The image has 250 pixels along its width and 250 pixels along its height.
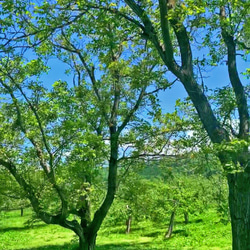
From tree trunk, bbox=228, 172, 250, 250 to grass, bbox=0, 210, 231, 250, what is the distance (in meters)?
11.5

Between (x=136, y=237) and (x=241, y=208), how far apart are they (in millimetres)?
19733

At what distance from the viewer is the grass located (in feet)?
65.3

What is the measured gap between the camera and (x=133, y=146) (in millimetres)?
11484

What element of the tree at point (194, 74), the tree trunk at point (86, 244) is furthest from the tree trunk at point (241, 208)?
the tree trunk at point (86, 244)

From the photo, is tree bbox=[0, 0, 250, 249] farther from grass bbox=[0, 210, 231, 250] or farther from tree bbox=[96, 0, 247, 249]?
grass bbox=[0, 210, 231, 250]

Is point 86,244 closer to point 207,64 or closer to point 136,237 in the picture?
point 207,64

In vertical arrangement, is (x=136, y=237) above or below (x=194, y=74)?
below

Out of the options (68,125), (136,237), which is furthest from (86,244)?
(136,237)

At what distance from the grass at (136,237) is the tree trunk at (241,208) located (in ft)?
37.7

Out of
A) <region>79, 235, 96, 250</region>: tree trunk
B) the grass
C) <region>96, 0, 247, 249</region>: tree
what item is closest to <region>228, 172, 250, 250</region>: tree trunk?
<region>96, 0, 247, 249</region>: tree

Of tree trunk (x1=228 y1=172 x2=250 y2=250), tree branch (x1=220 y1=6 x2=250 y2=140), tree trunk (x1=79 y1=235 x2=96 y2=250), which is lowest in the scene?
tree trunk (x1=79 y1=235 x2=96 y2=250)

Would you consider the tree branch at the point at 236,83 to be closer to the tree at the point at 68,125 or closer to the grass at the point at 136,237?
the tree at the point at 68,125

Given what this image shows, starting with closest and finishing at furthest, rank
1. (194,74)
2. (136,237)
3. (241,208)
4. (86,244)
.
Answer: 1. (241,208)
2. (194,74)
3. (86,244)
4. (136,237)

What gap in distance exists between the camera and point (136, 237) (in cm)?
2469
